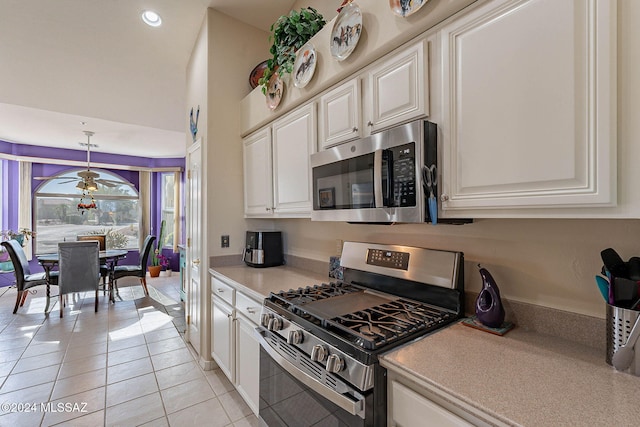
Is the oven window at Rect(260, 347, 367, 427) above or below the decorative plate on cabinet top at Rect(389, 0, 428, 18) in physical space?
below

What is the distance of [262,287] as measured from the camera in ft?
5.97

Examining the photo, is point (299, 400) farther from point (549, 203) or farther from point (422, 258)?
point (549, 203)

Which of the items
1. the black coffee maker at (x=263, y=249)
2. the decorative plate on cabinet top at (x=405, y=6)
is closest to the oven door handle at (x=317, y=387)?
the black coffee maker at (x=263, y=249)

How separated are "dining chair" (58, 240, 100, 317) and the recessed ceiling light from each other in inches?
115

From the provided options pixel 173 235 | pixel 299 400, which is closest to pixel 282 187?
pixel 299 400

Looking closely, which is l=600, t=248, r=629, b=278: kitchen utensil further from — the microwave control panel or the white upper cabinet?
the white upper cabinet

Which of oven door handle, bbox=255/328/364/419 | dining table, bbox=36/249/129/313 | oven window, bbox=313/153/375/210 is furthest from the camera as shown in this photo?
dining table, bbox=36/249/129/313

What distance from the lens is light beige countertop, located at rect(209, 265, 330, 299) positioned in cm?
180

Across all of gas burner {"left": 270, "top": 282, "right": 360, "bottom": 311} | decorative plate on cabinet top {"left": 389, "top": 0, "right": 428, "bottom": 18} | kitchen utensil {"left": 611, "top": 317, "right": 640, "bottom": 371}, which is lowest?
gas burner {"left": 270, "top": 282, "right": 360, "bottom": 311}

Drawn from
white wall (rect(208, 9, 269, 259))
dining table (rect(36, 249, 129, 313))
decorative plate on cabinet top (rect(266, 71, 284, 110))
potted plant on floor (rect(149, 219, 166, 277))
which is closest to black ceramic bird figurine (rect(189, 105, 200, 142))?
white wall (rect(208, 9, 269, 259))

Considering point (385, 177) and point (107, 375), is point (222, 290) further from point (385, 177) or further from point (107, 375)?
point (385, 177)

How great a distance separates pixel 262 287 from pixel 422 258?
3.15 feet

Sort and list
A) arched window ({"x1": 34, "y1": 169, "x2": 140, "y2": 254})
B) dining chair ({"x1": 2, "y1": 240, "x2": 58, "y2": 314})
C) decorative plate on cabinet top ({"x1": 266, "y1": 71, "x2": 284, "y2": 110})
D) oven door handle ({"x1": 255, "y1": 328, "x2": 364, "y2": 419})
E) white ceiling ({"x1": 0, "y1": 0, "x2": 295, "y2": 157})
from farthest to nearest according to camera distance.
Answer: arched window ({"x1": 34, "y1": 169, "x2": 140, "y2": 254})
dining chair ({"x1": 2, "y1": 240, "x2": 58, "y2": 314})
white ceiling ({"x1": 0, "y1": 0, "x2": 295, "y2": 157})
decorative plate on cabinet top ({"x1": 266, "y1": 71, "x2": 284, "y2": 110})
oven door handle ({"x1": 255, "y1": 328, "x2": 364, "y2": 419})

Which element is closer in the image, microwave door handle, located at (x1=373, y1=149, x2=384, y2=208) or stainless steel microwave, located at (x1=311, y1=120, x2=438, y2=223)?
stainless steel microwave, located at (x1=311, y1=120, x2=438, y2=223)
